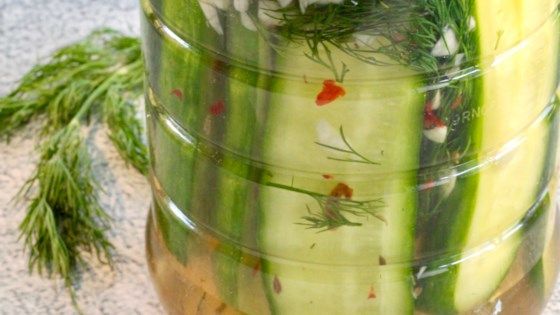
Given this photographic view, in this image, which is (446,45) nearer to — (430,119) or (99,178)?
(430,119)

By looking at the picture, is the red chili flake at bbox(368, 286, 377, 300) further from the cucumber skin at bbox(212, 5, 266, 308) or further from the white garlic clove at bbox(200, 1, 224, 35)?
the white garlic clove at bbox(200, 1, 224, 35)

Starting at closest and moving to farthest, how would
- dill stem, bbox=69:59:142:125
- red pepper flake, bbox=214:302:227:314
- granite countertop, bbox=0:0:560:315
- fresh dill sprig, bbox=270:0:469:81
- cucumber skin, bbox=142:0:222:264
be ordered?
fresh dill sprig, bbox=270:0:469:81
cucumber skin, bbox=142:0:222:264
red pepper flake, bbox=214:302:227:314
granite countertop, bbox=0:0:560:315
dill stem, bbox=69:59:142:125

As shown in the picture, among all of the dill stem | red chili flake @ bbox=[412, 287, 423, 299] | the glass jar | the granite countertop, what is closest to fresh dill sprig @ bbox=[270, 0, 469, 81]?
the glass jar

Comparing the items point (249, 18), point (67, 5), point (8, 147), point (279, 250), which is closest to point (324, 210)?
point (279, 250)

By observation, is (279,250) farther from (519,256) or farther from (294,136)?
(519,256)

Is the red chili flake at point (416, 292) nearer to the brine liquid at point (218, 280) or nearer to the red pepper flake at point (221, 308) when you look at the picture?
the brine liquid at point (218, 280)

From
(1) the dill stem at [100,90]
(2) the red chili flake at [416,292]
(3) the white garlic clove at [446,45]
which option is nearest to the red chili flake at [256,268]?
(2) the red chili flake at [416,292]

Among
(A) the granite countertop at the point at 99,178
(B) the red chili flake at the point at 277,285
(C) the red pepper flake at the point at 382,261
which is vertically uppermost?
(C) the red pepper flake at the point at 382,261
